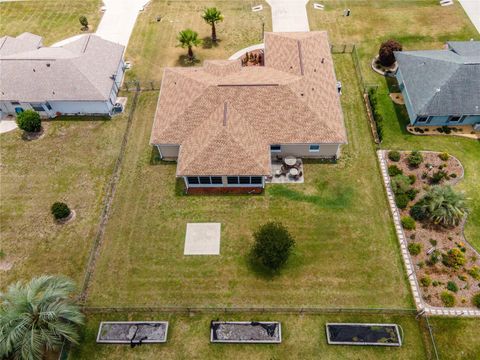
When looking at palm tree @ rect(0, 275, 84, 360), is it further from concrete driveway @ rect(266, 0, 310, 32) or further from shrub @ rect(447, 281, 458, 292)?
concrete driveway @ rect(266, 0, 310, 32)

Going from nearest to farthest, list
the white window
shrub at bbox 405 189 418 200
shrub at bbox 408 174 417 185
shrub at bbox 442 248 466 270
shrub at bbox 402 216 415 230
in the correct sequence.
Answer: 1. shrub at bbox 442 248 466 270
2. shrub at bbox 402 216 415 230
3. shrub at bbox 405 189 418 200
4. shrub at bbox 408 174 417 185
5. the white window

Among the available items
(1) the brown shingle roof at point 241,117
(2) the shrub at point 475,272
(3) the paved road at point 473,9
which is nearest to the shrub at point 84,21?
(1) the brown shingle roof at point 241,117

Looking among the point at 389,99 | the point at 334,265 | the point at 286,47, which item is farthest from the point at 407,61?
the point at 334,265

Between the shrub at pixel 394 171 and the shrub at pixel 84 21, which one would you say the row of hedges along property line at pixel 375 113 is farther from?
the shrub at pixel 84 21

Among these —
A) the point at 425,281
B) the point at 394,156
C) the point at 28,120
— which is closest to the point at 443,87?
the point at 394,156

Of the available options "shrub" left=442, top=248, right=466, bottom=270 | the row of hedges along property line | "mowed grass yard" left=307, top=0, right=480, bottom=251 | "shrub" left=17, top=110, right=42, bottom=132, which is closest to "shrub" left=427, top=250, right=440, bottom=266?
"shrub" left=442, top=248, right=466, bottom=270

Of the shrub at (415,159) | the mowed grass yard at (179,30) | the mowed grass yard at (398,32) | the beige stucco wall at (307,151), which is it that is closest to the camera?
the shrub at (415,159)
